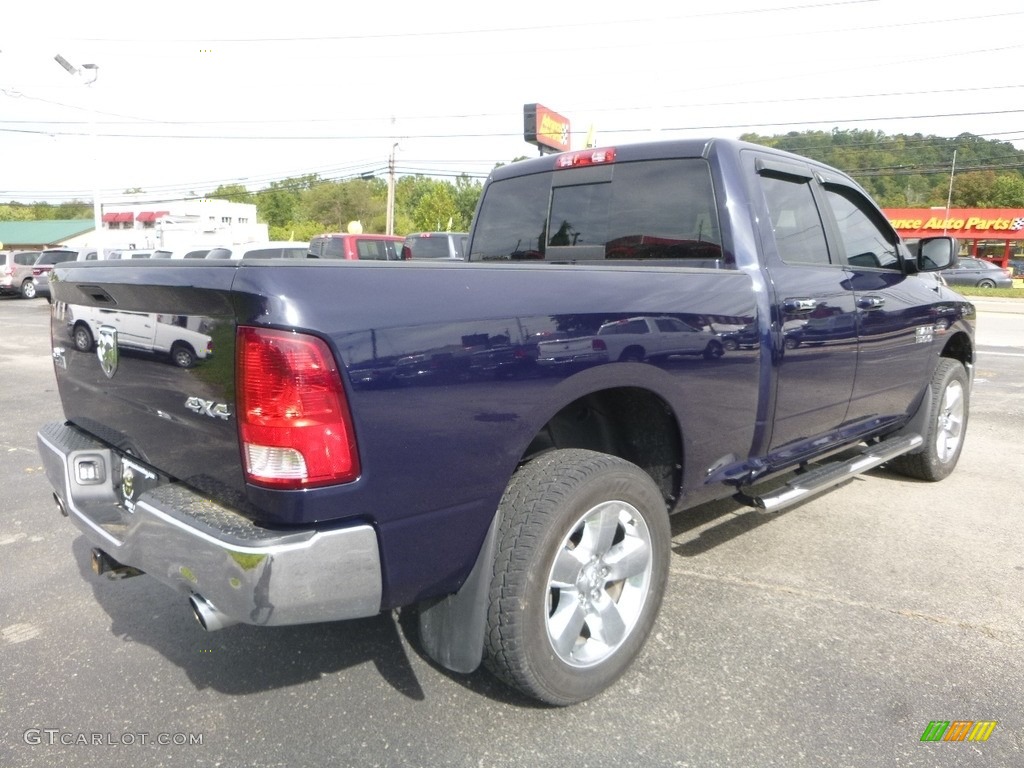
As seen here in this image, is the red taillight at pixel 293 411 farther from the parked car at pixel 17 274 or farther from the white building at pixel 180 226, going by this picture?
the parked car at pixel 17 274

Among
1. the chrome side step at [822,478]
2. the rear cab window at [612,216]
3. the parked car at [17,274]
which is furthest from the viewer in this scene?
the parked car at [17,274]

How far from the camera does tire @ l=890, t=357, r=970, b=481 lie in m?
4.84

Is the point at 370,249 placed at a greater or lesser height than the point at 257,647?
greater

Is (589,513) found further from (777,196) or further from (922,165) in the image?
(922,165)

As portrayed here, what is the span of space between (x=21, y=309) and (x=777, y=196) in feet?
79.0

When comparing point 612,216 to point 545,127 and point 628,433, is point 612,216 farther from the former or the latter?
point 545,127

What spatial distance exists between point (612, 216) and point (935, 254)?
2.02 metres

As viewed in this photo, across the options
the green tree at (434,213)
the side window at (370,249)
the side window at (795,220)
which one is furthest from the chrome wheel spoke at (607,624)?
the green tree at (434,213)

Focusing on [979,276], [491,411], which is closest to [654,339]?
[491,411]

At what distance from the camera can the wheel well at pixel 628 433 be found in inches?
115

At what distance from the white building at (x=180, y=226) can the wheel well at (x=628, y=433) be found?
27.5 meters

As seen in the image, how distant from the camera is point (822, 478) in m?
3.62

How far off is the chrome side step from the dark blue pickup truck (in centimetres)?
2

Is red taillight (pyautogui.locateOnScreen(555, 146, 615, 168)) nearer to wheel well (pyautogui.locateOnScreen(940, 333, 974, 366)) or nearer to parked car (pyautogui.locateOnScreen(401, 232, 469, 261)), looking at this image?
wheel well (pyautogui.locateOnScreen(940, 333, 974, 366))
